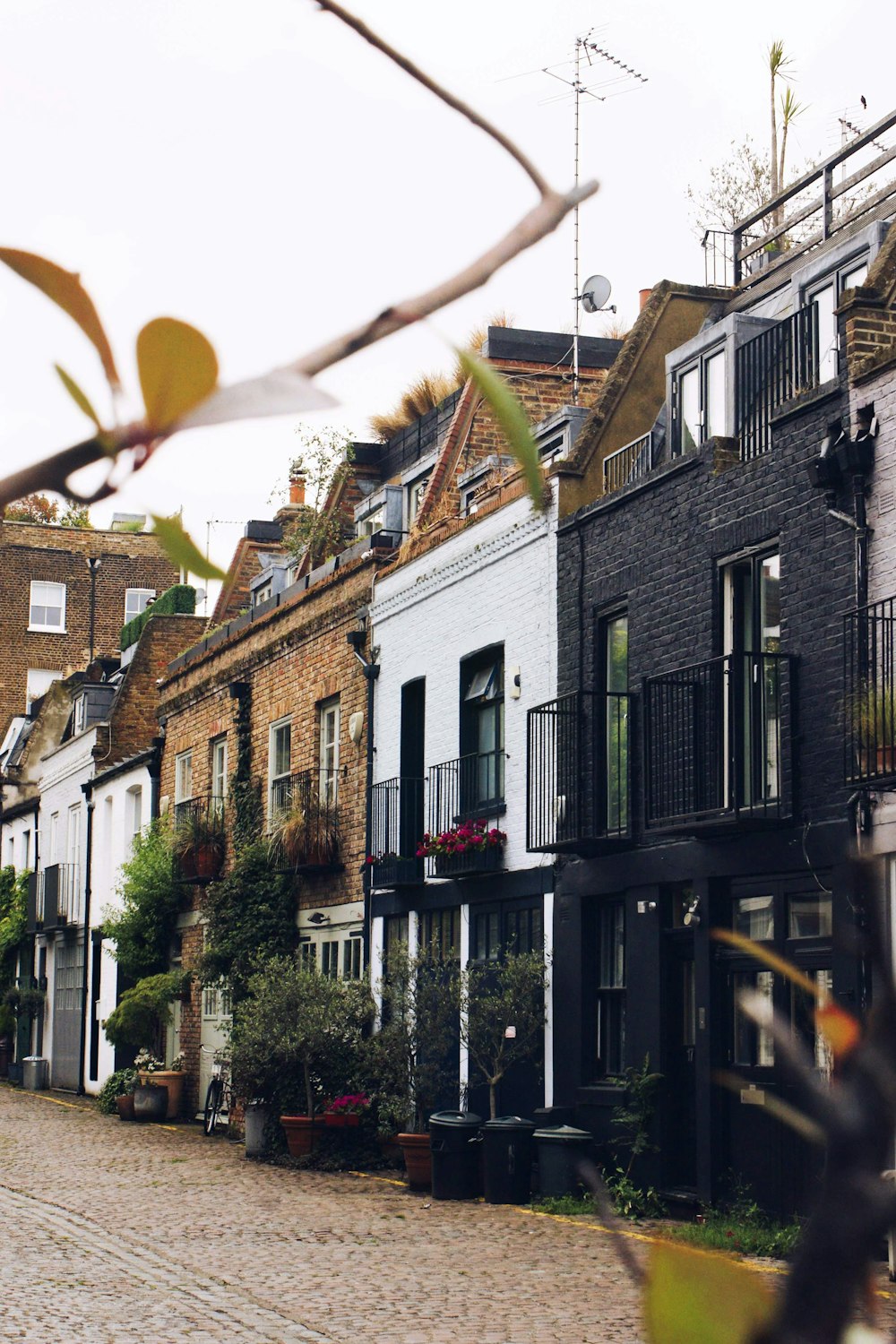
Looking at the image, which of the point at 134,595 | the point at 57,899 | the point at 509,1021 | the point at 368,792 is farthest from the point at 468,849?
the point at 134,595

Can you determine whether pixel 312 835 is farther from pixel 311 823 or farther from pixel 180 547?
pixel 180 547

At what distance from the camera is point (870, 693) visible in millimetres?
12000

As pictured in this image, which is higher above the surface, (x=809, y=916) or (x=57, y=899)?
(x=809, y=916)

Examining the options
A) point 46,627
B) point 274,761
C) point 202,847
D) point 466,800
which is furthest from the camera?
point 46,627

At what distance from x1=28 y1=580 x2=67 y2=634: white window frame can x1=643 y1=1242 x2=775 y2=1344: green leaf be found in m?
52.8

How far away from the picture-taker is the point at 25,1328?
979 centimetres

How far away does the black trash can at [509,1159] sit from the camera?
1548cm

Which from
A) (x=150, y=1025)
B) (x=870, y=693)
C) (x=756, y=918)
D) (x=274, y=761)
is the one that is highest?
(x=274, y=761)

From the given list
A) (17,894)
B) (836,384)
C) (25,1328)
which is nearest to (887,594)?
(836,384)

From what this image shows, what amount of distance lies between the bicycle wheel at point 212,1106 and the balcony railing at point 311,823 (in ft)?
10.3

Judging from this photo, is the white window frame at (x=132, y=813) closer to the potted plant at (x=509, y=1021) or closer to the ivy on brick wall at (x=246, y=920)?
the ivy on brick wall at (x=246, y=920)

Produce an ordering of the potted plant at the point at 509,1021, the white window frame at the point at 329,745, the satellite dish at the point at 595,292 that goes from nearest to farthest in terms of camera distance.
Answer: the potted plant at the point at 509,1021 → the satellite dish at the point at 595,292 → the white window frame at the point at 329,745

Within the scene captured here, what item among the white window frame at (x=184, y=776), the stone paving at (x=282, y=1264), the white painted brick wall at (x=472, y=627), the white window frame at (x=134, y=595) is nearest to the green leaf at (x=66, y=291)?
the stone paving at (x=282, y=1264)

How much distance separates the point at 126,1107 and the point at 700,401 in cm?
1501
